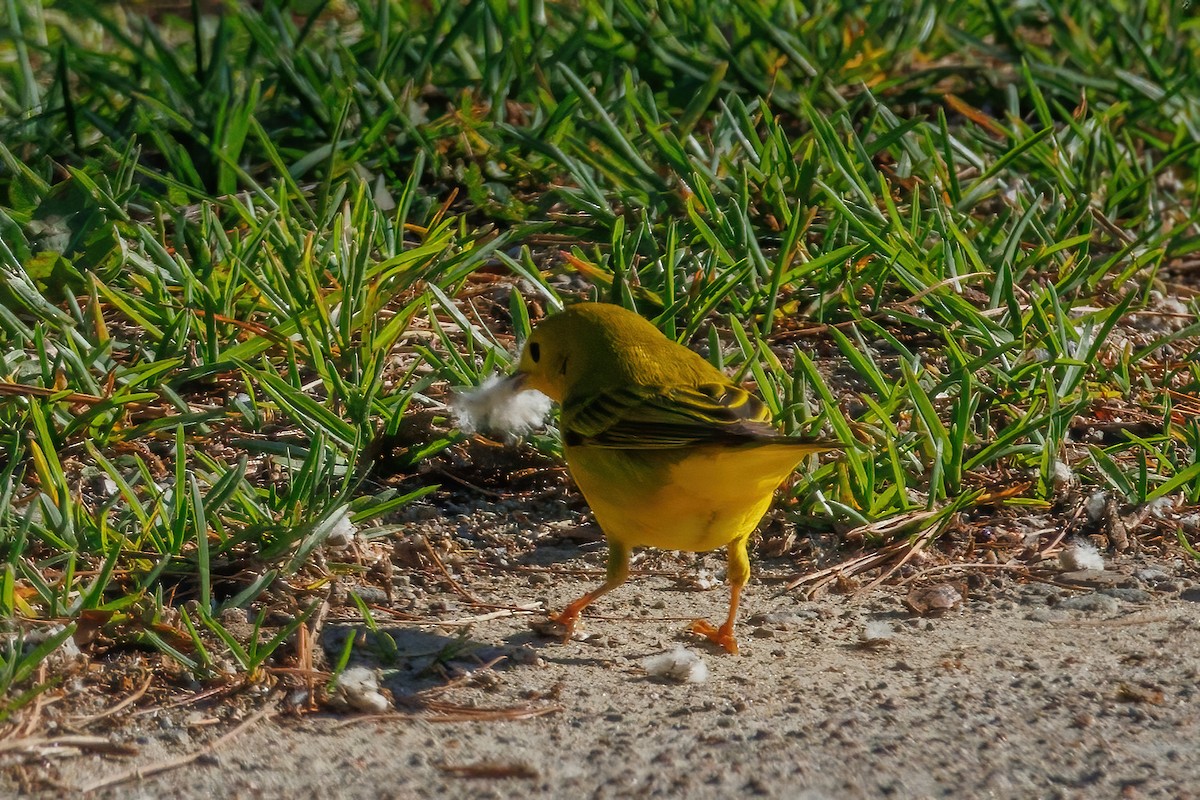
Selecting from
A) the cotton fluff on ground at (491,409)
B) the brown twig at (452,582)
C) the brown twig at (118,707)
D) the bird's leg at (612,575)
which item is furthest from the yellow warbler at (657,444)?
the brown twig at (118,707)

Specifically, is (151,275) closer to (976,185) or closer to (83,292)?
(83,292)

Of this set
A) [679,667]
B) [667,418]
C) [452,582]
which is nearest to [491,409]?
[452,582]

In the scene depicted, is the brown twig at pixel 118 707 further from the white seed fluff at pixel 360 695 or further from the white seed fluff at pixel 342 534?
the white seed fluff at pixel 342 534

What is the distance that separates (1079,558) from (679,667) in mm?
1299

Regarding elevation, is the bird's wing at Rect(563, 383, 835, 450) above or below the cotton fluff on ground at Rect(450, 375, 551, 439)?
above

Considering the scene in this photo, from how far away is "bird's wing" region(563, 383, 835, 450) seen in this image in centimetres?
329

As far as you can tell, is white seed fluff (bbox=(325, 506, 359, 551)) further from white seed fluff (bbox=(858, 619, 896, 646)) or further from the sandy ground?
white seed fluff (bbox=(858, 619, 896, 646))

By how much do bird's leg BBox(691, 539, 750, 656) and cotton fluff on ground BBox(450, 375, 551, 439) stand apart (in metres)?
0.93

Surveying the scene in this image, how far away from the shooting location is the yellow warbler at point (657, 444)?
10.9 ft

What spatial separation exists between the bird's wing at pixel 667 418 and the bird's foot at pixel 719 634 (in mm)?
500

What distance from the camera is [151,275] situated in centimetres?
454

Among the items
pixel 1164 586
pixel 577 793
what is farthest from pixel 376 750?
pixel 1164 586

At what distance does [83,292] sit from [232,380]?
0.60m

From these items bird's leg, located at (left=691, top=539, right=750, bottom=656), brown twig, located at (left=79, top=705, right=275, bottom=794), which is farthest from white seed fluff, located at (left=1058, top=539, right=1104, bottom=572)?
brown twig, located at (left=79, top=705, right=275, bottom=794)
